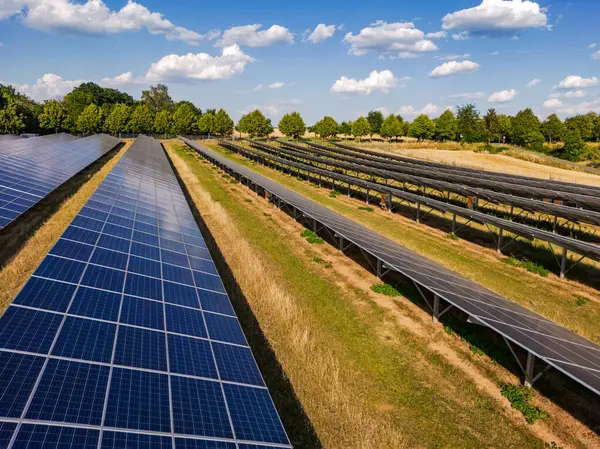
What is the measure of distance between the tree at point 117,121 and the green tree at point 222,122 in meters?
27.7

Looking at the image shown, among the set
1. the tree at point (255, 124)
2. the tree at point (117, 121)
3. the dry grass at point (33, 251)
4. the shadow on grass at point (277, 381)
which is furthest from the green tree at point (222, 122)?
the shadow on grass at point (277, 381)

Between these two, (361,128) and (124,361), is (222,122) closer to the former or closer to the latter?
(361,128)

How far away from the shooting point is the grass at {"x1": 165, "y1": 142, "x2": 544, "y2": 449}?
1028 cm

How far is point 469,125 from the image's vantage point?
126 metres

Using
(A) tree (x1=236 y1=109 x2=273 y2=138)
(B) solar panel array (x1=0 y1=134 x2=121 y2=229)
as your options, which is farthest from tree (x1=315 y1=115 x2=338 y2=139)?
(B) solar panel array (x1=0 y1=134 x2=121 y2=229)

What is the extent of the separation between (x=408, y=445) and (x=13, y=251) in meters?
20.4

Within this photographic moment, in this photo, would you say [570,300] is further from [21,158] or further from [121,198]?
[21,158]

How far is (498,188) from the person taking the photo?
124 feet

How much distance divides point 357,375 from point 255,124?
122 metres

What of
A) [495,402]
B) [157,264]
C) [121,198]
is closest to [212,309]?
[157,264]

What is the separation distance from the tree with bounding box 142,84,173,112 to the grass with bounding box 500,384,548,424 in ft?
598

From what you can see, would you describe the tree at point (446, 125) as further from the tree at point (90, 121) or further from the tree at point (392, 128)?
the tree at point (90, 121)

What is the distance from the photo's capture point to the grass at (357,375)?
1028 cm

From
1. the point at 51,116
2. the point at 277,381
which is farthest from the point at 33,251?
the point at 51,116
